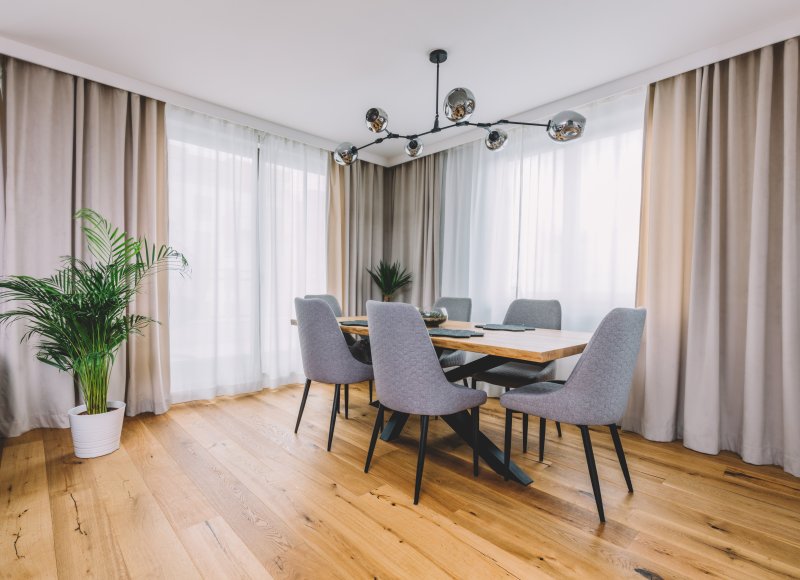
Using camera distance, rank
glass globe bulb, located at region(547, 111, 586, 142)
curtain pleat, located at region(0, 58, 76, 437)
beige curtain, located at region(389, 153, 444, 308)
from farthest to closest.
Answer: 1. beige curtain, located at region(389, 153, 444, 308)
2. curtain pleat, located at region(0, 58, 76, 437)
3. glass globe bulb, located at region(547, 111, 586, 142)

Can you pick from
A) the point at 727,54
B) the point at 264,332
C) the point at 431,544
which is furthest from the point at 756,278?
the point at 264,332

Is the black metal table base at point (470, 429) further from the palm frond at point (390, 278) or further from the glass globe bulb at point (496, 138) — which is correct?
the palm frond at point (390, 278)

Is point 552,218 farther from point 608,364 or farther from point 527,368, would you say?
point 608,364

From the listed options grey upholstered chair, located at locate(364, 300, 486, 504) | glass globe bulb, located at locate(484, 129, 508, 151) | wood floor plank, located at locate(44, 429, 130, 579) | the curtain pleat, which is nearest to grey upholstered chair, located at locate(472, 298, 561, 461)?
grey upholstered chair, located at locate(364, 300, 486, 504)

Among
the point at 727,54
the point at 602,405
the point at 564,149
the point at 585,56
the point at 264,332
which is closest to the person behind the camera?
the point at 602,405

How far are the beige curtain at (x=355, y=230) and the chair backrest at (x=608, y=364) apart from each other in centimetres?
314

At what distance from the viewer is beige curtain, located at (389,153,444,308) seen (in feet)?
14.5

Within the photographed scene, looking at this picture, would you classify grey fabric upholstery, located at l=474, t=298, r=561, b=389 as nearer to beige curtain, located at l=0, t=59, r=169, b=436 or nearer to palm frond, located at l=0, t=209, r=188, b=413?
palm frond, located at l=0, t=209, r=188, b=413

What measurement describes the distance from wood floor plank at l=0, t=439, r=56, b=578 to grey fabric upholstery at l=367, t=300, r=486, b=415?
1.39m

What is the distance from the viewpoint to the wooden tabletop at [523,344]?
5.43ft

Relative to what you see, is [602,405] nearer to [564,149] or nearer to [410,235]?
[564,149]

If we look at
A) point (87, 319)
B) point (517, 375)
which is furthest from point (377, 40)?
point (87, 319)

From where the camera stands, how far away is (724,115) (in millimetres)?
2568

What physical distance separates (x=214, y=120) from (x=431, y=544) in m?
3.65
